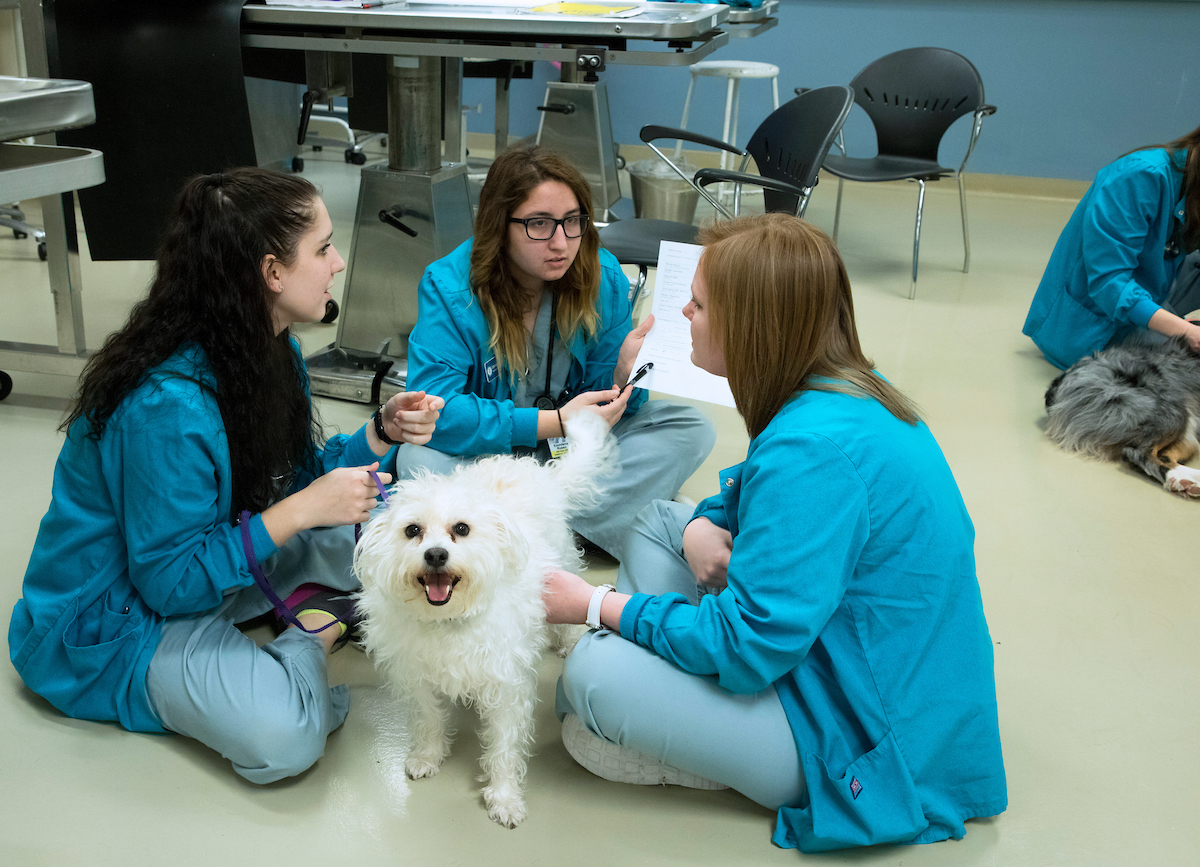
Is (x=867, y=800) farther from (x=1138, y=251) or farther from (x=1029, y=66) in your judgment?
(x=1029, y=66)

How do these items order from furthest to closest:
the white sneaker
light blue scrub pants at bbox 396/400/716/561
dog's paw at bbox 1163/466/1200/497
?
dog's paw at bbox 1163/466/1200/497, light blue scrub pants at bbox 396/400/716/561, the white sneaker

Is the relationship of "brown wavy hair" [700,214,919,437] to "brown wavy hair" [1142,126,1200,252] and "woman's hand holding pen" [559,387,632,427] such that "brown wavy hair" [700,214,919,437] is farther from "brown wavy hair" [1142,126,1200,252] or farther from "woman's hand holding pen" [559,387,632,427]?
"brown wavy hair" [1142,126,1200,252]

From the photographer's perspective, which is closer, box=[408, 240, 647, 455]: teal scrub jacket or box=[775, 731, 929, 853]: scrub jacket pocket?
box=[775, 731, 929, 853]: scrub jacket pocket

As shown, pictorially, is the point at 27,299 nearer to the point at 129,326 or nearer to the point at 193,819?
the point at 129,326

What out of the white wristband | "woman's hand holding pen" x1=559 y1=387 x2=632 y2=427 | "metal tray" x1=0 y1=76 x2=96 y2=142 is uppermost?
"metal tray" x1=0 y1=76 x2=96 y2=142

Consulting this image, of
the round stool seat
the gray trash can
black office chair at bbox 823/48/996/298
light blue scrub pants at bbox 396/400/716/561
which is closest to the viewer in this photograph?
light blue scrub pants at bbox 396/400/716/561

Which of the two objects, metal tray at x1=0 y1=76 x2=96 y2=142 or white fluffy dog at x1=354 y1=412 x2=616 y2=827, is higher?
metal tray at x1=0 y1=76 x2=96 y2=142

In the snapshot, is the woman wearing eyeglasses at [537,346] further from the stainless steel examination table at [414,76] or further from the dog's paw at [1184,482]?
the dog's paw at [1184,482]

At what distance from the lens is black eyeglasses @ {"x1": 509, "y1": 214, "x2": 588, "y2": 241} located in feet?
6.26

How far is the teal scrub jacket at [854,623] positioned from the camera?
121 cm

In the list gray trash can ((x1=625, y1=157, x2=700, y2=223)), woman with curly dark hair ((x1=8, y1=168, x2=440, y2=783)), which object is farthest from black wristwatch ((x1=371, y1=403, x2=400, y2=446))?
gray trash can ((x1=625, y1=157, x2=700, y2=223))

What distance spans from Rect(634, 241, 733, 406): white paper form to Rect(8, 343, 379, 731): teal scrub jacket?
87 cm

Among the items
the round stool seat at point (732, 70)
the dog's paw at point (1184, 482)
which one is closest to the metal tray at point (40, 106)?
the dog's paw at point (1184, 482)

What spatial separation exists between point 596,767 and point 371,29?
190 centimetres
